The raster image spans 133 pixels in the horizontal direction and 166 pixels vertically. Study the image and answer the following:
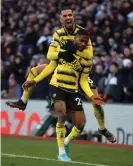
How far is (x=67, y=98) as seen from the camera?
10.9 meters

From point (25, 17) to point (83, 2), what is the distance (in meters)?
2.85

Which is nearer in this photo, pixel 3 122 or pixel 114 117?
pixel 114 117

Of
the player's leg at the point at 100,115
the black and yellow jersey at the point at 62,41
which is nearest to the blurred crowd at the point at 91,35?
the player's leg at the point at 100,115

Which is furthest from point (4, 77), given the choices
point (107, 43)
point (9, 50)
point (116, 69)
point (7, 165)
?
point (7, 165)

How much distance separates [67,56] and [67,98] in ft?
2.57

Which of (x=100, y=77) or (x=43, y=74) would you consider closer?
(x=43, y=74)

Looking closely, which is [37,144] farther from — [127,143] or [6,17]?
[6,17]

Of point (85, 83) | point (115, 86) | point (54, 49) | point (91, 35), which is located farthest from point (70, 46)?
point (91, 35)

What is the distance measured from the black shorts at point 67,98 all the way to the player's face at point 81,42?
2.70 feet

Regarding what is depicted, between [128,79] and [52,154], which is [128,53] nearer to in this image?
[128,79]

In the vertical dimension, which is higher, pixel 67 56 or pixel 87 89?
pixel 67 56

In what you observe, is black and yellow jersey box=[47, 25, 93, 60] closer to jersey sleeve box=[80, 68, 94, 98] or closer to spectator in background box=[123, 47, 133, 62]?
jersey sleeve box=[80, 68, 94, 98]

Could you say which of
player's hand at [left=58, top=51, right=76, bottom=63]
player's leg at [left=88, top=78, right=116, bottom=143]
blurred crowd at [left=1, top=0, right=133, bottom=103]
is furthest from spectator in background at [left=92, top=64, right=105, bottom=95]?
player's hand at [left=58, top=51, right=76, bottom=63]

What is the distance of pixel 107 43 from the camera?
18.3m
